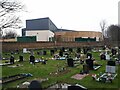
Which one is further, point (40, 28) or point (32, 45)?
point (40, 28)

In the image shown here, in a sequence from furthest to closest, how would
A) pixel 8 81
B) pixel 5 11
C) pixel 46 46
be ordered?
1. pixel 46 46
2. pixel 5 11
3. pixel 8 81

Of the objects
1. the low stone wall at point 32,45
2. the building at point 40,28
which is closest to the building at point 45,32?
the building at point 40,28

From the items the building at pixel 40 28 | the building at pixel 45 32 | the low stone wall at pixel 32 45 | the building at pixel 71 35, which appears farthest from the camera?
the building at pixel 40 28

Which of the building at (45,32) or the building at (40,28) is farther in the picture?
the building at (40,28)

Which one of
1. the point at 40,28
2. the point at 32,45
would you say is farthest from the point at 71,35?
the point at 32,45

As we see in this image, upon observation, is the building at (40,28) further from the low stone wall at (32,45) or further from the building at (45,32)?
the low stone wall at (32,45)

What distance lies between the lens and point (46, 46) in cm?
4019

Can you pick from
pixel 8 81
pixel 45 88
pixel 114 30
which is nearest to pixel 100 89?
pixel 45 88

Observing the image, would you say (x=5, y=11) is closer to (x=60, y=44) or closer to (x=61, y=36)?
(x=60, y=44)

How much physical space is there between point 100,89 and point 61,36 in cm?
5608

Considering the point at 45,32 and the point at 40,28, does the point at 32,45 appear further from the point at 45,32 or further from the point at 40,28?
the point at 40,28

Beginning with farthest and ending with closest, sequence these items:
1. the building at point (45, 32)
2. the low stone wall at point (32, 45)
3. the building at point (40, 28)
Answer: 1. the building at point (40, 28)
2. the building at point (45, 32)
3. the low stone wall at point (32, 45)

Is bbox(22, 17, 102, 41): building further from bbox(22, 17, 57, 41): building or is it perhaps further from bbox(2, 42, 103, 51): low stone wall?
bbox(2, 42, 103, 51): low stone wall

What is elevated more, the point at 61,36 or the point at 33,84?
the point at 61,36
